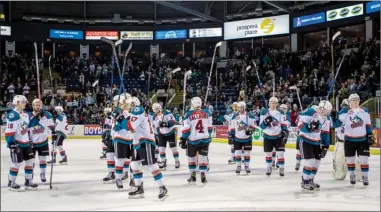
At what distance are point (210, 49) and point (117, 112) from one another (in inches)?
905

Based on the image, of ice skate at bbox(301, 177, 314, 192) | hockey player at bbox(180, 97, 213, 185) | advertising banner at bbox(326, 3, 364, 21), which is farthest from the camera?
advertising banner at bbox(326, 3, 364, 21)

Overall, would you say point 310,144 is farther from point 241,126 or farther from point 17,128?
point 17,128

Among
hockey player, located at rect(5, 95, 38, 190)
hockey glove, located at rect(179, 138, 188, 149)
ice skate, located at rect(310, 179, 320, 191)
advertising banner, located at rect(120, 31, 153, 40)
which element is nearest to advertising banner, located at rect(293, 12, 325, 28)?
advertising banner, located at rect(120, 31, 153, 40)

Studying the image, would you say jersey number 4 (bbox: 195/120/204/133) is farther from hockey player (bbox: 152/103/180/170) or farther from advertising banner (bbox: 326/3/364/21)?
advertising banner (bbox: 326/3/364/21)

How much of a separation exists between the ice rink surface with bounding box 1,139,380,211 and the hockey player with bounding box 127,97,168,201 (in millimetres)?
187

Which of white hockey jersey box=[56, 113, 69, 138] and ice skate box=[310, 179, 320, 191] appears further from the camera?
white hockey jersey box=[56, 113, 69, 138]

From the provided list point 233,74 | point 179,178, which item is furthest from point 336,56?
point 179,178

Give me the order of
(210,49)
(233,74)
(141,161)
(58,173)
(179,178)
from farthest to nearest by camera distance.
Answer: (210,49)
(233,74)
(58,173)
(179,178)
(141,161)

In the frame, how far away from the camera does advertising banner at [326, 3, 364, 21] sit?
2141 centimetres

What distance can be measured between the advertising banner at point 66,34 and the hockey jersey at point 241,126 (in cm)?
2193

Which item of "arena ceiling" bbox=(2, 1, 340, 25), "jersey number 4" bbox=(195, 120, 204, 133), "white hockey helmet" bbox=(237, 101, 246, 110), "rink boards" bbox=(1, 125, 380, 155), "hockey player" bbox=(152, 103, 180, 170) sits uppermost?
"arena ceiling" bbox=(2, 1, 340, 25)

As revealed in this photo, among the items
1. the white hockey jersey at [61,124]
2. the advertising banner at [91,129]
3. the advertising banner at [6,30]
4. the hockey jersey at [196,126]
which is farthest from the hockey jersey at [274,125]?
the advertising banner at [6,30]

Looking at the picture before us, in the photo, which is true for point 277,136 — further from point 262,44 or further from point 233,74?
point 262,44

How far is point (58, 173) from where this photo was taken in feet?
31.4
